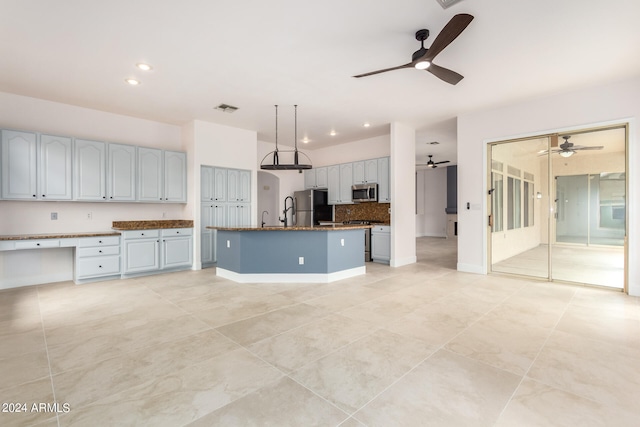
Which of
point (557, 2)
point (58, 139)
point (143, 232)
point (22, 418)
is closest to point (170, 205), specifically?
point (143, 232)

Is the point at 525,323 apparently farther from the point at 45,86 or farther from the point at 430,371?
the point at 45,86

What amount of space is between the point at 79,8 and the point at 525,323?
17.1 feet

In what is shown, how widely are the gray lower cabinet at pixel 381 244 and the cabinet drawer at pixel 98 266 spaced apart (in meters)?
5.00

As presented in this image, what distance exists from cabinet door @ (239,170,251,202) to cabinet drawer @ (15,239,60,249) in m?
3.24

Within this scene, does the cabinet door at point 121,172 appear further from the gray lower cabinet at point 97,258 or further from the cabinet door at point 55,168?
the gray lower cabinet at point 97,258

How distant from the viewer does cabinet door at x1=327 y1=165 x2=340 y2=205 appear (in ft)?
25.5

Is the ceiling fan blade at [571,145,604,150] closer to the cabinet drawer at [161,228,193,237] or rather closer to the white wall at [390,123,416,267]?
the white wall at [390,123,416,267]

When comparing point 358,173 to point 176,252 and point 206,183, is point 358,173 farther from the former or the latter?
point 176,252

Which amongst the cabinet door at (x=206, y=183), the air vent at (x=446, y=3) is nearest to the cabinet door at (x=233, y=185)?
the cabinet door at (x=206, y=183)

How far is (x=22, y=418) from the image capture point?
5.55ft

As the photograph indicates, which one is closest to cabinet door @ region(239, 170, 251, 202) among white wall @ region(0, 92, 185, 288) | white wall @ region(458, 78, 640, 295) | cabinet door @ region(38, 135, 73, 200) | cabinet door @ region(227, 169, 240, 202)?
cabinet door @ region(227, 169, 240, 202)

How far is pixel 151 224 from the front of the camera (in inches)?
224

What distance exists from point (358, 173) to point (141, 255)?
4.90 meters

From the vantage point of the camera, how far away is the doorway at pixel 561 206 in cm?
440
